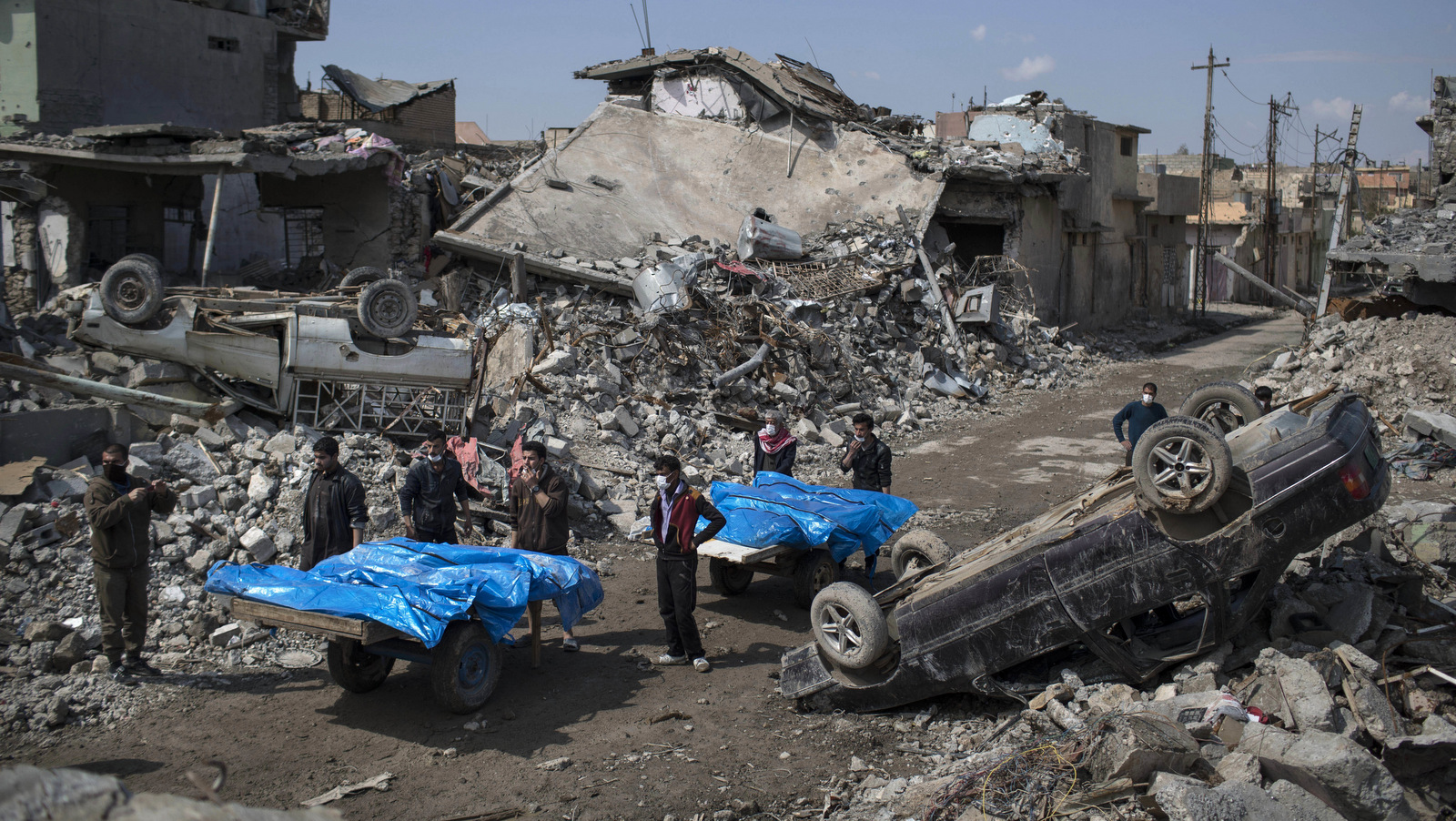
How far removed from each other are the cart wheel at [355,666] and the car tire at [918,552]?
3.81 metres

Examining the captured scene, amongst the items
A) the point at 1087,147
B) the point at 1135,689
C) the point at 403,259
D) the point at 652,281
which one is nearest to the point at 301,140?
the point at 403,259

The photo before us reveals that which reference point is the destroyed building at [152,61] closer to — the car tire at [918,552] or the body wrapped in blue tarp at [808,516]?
the body wrapped in blue tarp at [808,516]

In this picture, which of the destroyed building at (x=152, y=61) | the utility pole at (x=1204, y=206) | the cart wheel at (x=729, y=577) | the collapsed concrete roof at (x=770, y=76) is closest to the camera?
the cart wheel at (x=729, y=577)

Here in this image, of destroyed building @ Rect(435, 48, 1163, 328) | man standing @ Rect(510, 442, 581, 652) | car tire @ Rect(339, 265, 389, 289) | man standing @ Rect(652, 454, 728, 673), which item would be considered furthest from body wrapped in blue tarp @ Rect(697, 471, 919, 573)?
destroyed building @ Rect(435, 48, 1163, 328)

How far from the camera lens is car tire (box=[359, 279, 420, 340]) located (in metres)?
10.2

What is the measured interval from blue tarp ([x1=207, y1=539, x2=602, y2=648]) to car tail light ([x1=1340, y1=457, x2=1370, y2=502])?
174 inches

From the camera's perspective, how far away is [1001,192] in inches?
843

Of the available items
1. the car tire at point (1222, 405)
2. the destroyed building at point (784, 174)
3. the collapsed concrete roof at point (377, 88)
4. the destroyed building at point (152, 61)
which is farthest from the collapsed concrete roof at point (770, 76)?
the car tire at point (1222, 405)

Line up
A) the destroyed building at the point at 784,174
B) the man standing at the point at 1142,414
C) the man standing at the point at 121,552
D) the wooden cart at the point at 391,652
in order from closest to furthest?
the wooden cart at the point at 391,652, the man standing at the point at 121,552, the man standing at the point at 1142,414, the destroyed building at the point at 784,174

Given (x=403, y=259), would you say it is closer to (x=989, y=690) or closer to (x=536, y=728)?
(x=536, y=728)

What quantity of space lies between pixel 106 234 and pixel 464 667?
13457mm

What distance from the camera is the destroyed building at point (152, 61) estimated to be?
58.2ft

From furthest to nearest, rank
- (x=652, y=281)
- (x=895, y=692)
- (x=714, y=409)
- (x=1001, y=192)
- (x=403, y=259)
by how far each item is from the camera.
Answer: (x=1001, y=192) < (x=403, y=259) < (x=652, y=281) < (x=714, y=409) < (x=895, y=692)

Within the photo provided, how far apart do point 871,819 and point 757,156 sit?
746 inches
